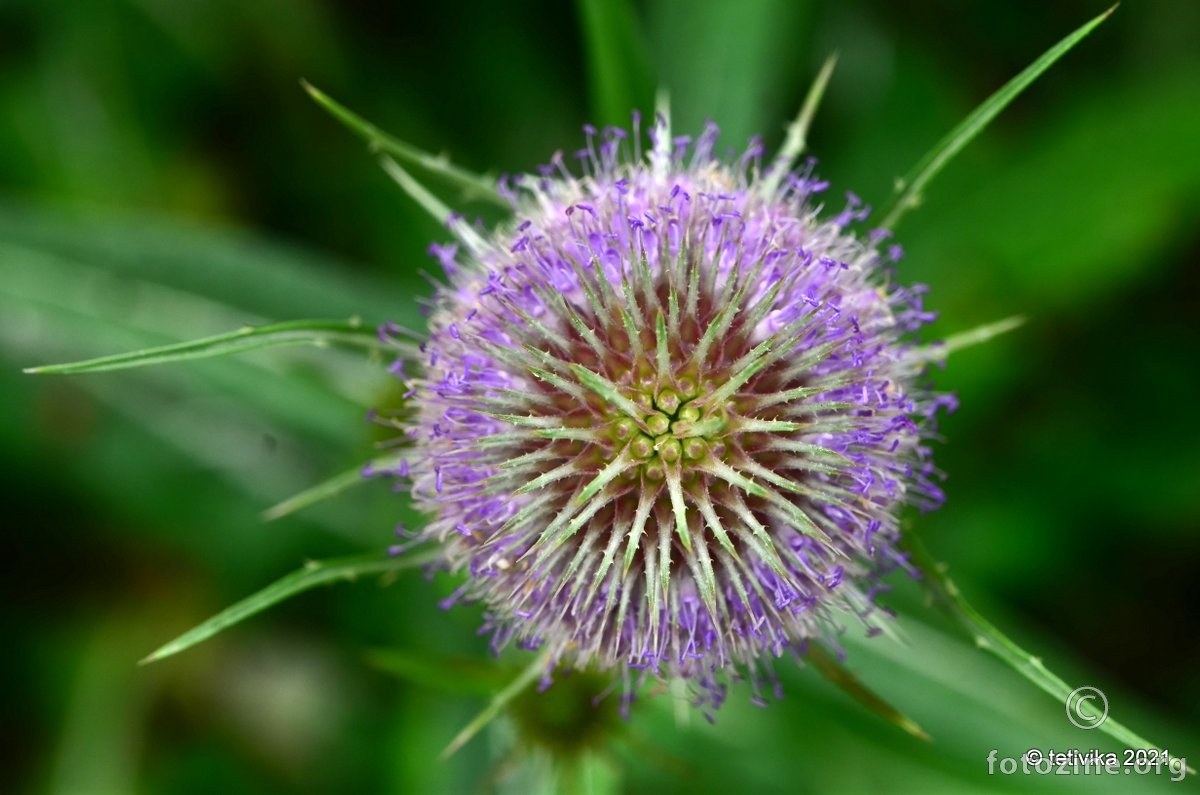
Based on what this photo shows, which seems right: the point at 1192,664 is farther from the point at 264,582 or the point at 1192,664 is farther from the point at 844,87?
the point at 264,582

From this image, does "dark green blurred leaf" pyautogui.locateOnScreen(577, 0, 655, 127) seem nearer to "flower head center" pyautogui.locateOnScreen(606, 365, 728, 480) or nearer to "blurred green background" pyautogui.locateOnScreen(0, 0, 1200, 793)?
"blurred green background" pyautogui.locateOnScreen(0, 0, 1200, 793)

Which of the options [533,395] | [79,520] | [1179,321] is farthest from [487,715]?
[1179,321]

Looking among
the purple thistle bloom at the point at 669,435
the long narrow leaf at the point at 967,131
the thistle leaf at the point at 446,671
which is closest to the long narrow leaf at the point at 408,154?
the purple thistle bloom at the point at 669,435

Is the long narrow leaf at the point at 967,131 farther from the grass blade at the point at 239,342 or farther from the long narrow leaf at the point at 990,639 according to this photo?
the grass blade at the point at 239,342

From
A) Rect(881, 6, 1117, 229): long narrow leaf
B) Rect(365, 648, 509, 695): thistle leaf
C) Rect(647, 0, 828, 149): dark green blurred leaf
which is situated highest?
Rect(647, 0, 828, 149): dark green blurred leaf

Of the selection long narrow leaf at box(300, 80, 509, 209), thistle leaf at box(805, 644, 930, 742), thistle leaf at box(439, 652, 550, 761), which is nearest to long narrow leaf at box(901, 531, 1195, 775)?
thistle leaf at box(805, 644, 930, 742)

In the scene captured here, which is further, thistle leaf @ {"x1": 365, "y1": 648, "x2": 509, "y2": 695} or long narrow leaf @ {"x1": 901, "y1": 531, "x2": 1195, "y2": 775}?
thistle leaf @ {"x1": 365, "y1": 648, "x2": 509, "y2": 695}

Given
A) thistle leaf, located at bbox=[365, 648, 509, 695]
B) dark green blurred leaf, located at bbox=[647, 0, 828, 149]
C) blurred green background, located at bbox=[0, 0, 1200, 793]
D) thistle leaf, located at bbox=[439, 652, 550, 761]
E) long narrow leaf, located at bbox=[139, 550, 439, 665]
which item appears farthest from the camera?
dark green blurred leaf, located at bbox=[647, 0, 828, 149]

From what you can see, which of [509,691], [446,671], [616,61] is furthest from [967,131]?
[446,671]
